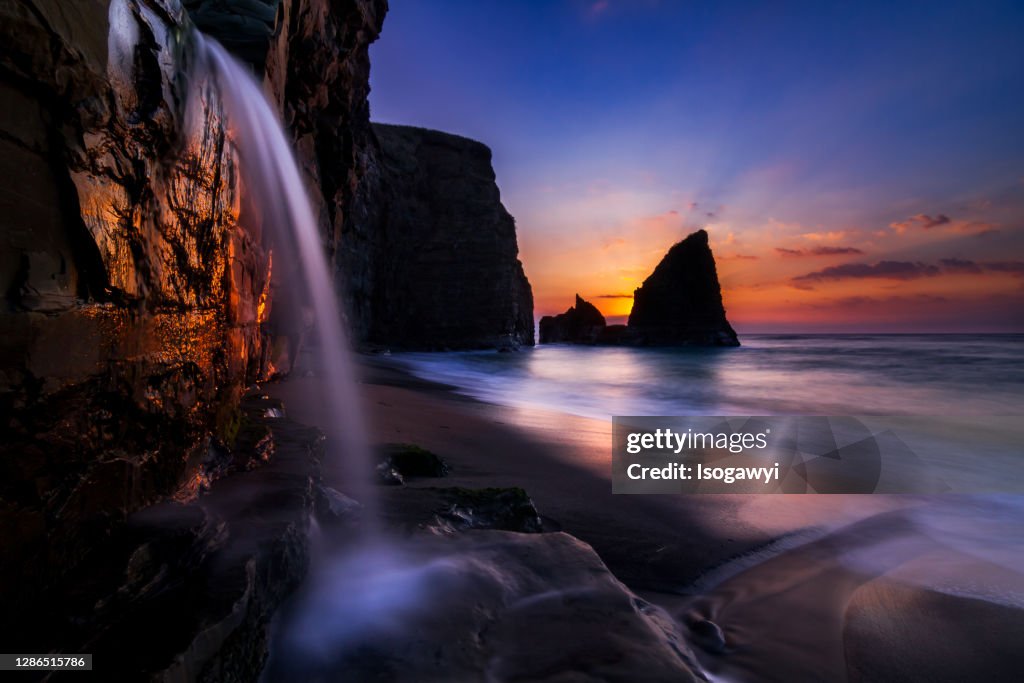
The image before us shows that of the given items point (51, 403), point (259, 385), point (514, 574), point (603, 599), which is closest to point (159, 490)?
point (51, 403)

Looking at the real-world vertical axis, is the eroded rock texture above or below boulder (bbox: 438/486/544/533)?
above

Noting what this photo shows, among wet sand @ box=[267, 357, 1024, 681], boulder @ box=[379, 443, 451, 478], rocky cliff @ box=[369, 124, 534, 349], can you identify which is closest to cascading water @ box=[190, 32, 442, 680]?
boulder @ box=[379, 443, 451, 478]

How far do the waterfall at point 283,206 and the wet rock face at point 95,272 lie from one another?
0.56 m

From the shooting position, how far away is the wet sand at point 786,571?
6.73 ft

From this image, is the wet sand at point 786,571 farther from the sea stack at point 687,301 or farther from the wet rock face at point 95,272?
the sea stack at point 687,301

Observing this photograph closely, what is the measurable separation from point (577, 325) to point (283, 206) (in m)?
76.7

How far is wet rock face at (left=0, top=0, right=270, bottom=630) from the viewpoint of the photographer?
1.25m

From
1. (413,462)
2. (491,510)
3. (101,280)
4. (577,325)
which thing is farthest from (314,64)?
(577,325)

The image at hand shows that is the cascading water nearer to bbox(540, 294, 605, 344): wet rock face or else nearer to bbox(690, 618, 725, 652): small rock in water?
bbox(690, 618, 725, 652): small rock in water

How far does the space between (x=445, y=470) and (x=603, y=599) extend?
7.12ft

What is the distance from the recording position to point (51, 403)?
1358 mm

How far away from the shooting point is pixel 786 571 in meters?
2.81

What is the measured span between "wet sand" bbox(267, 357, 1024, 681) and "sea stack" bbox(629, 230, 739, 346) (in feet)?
193

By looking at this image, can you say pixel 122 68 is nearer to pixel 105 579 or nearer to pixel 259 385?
pixel 105 579
